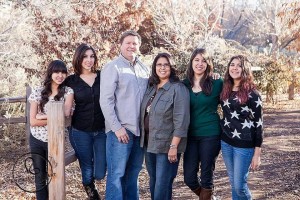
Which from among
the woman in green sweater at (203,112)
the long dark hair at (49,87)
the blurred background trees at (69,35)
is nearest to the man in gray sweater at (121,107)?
the long dark hair at (49,87)

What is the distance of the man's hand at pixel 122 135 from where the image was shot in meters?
4.12

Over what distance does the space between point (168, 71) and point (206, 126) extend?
69 cm

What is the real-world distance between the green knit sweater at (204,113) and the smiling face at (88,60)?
107cm

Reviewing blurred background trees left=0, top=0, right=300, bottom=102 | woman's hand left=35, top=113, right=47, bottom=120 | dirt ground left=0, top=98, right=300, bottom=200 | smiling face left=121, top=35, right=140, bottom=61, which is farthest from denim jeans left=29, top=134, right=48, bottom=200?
blurred background trees left=0, top=0, right=300, bottom=102

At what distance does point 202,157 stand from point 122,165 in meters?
0.85

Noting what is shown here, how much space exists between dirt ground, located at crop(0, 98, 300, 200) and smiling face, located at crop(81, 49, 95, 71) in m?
2.36

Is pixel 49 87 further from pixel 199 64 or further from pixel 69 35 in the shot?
pixel 69 35

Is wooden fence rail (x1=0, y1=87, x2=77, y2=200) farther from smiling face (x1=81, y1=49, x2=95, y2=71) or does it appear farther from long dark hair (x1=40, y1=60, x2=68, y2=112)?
smiling face (x1=81, y1=49, x2=95, y2=71)

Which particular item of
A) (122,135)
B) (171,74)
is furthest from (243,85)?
(122,135)

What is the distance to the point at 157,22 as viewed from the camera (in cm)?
1697

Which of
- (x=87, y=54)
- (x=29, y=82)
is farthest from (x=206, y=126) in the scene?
(x=29, y=82)

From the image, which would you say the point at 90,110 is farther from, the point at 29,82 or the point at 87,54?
the point at 29,82

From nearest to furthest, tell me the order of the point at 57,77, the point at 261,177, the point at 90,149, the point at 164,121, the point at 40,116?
the point at 40,116 < the point at 164,121 < the point at 57,77 < the point at 90,149 < the point at 261,177

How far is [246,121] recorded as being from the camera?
13.0 feet
